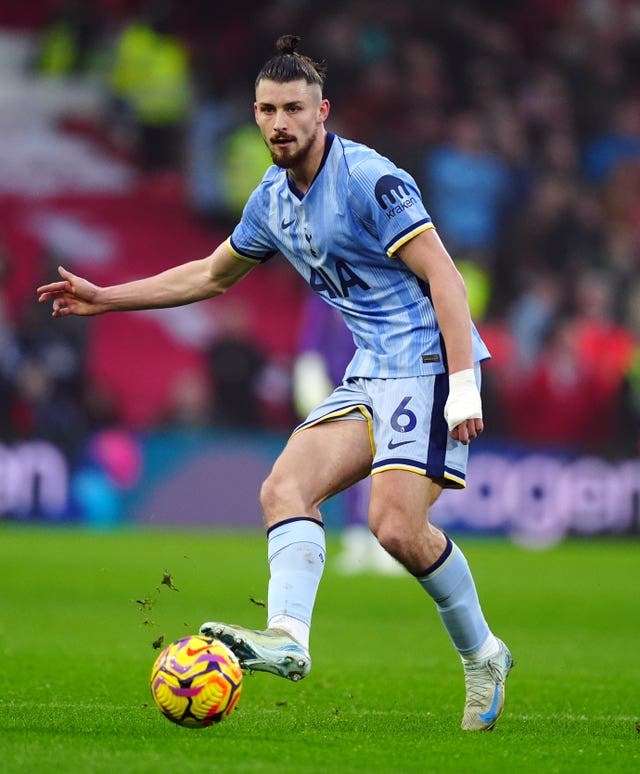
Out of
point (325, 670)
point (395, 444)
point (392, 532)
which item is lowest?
point (325, 670)

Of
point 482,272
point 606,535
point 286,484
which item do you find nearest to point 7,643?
point 286,484

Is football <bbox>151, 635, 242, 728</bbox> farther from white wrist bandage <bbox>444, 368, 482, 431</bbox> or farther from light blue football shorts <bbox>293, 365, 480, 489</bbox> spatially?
white wrist bandage <bbox>444, 368, 482, 431</bbox>

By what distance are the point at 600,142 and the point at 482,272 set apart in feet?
12.9

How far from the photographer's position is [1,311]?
1825cm

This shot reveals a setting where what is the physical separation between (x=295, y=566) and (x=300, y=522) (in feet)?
0.52

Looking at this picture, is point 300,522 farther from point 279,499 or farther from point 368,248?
point 368,248

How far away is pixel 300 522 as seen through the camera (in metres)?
5.25

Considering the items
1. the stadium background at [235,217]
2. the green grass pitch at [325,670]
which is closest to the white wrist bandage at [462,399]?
the green grass pitch at [325,670]

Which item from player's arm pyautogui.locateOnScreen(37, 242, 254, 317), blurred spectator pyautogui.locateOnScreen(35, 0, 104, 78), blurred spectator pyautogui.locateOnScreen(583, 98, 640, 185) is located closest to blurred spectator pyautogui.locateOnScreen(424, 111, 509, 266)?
blurred spectator pyautogui.locateOnScreen(583, 98, 640, 185)

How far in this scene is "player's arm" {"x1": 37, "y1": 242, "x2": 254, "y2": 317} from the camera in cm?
585

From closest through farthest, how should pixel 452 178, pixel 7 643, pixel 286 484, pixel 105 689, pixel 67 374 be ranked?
pixel 286 484 < pixel 105 689 < pixel 7 643 < pixel 67 374 < pixel 452 178

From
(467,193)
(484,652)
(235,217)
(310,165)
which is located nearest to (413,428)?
(484,652)

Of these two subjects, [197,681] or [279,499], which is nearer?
[197,681]

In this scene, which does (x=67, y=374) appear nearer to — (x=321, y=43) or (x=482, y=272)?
(x=482, y=272)
